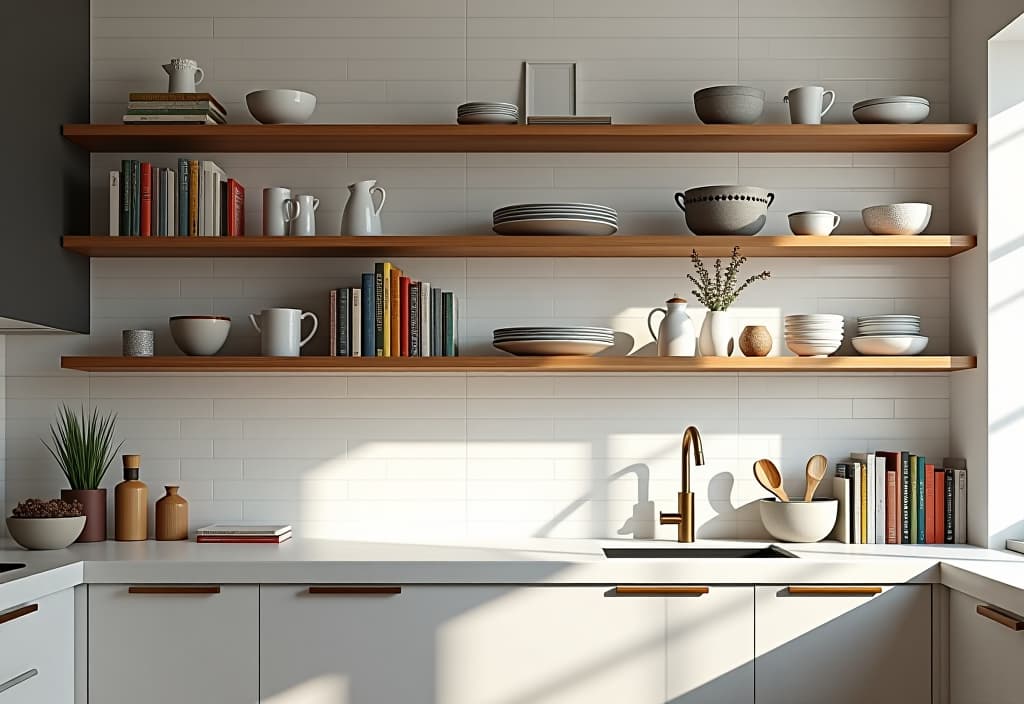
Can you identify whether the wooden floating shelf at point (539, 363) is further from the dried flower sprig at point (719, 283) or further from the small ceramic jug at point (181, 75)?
the small ceramic jug at point (181, 75)

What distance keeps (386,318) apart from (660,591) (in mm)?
1165

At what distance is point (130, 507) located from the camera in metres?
3.42

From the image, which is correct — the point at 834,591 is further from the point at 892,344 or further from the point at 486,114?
the point at 486,114

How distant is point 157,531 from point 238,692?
689mm

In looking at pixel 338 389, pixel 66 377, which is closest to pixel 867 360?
pixel 338 389

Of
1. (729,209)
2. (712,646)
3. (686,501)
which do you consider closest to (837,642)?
(712,646)

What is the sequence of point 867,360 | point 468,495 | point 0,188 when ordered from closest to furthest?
point 0,188, point 867,360, point 468,495

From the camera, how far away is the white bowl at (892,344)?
3385 millimetres

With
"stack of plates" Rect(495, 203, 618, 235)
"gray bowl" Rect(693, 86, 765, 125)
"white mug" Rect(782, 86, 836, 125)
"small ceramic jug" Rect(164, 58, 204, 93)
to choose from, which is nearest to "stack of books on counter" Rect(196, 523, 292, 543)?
"stack of plates" Rect(495, 203, 618, 235)

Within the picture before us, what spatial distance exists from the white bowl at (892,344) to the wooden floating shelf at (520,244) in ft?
0.92

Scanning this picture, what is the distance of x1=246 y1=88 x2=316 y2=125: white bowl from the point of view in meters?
3.39

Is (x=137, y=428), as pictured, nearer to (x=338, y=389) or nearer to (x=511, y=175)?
(x=338, y=389)

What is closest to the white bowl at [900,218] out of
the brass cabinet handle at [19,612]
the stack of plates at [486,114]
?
the stack of plates at [486,114]

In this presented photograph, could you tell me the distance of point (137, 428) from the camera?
11.8 ft
